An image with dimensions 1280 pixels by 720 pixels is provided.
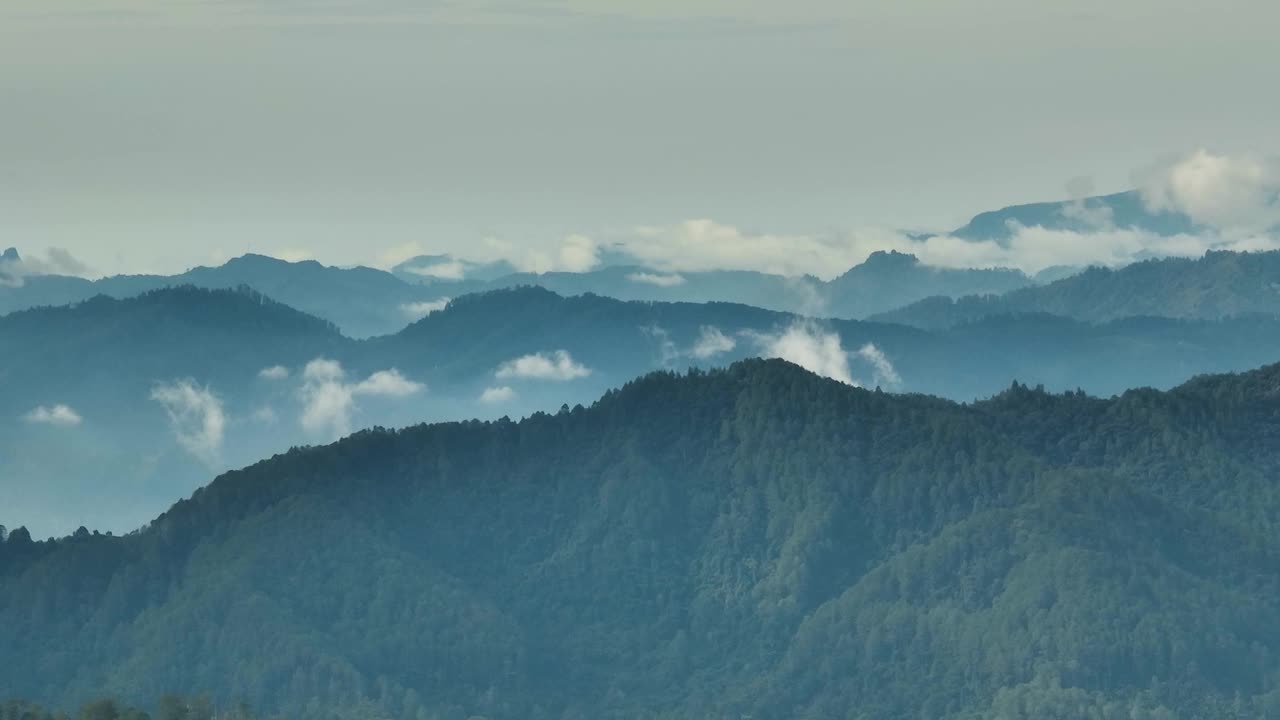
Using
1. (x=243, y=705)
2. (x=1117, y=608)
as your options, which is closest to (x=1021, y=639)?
(x=1117, y=608)

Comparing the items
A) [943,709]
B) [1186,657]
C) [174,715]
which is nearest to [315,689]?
[174,715]

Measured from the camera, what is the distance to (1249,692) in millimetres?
197625

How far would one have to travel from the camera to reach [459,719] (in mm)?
198875

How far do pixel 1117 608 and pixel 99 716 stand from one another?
66654 millimetres

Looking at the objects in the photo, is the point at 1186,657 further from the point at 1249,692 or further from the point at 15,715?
the point at 15,715

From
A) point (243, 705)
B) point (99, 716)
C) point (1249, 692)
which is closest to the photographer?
point (99, 716)

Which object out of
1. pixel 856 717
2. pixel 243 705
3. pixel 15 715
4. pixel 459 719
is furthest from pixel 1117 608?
pixel 15 715

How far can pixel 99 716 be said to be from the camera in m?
170

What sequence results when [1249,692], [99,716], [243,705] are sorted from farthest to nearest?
[1249,692] < [243,705] < [99,716]

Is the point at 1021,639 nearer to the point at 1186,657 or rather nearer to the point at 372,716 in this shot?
the point at 1186,657

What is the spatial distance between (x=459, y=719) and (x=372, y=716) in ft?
22.0

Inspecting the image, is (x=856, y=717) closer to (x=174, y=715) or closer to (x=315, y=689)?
(x=315, y=689)

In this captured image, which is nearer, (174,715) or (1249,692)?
(174,715)

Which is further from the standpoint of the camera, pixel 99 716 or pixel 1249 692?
pixel 1249 692
